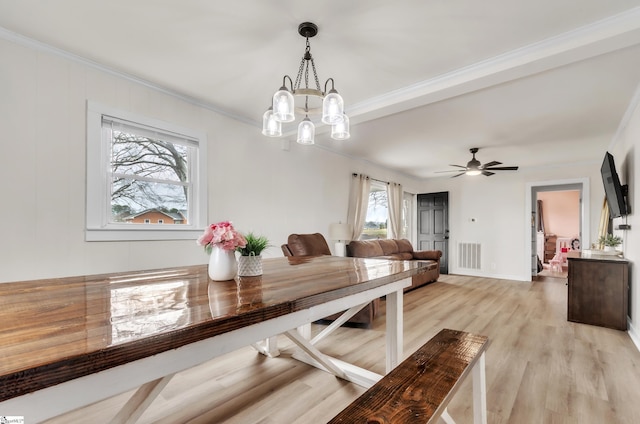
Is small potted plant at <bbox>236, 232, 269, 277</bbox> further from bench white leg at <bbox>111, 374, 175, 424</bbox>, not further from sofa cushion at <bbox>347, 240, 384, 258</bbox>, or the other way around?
sofa cushion at <bbox>347, 240, 384, 258</bbox>

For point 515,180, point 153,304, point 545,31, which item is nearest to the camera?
point 153,304

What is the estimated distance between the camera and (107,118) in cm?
262

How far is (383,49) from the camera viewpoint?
2.27m

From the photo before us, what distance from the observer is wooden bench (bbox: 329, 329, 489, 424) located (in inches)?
37.2

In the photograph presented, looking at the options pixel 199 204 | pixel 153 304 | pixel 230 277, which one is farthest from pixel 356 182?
pixel 153 304

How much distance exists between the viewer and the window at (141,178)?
8.33 feet

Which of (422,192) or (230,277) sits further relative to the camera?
(422,192)

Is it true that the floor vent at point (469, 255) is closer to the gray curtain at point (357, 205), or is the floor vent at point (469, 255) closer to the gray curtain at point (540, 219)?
the gray curtain at point (357, 205)

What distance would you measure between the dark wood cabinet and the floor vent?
3367 mm

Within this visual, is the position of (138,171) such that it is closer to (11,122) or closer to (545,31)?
(11,122)

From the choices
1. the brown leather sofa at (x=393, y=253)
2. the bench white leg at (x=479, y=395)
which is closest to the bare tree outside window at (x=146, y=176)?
the brown leather sofa at (x=393, y=253)

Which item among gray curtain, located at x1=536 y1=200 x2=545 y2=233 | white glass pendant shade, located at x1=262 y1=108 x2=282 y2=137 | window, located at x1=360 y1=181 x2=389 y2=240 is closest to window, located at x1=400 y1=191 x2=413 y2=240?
window, located at x1=360 y1=181 x2=389 y2=240

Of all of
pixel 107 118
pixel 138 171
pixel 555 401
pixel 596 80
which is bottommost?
pixel 555 401

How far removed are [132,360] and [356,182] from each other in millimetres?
5081
